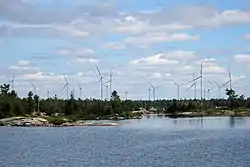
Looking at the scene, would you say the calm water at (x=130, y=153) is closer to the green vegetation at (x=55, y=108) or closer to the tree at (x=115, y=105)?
the green vegetation at (x=55, y=108)

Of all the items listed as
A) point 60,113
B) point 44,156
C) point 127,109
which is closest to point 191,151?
point 44,156

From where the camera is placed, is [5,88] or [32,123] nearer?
[32,123]

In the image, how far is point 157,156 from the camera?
54531mm

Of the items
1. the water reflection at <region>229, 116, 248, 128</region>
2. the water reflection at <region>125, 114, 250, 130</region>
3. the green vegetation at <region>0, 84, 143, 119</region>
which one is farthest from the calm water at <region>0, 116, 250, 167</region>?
the green vegetation at <region>0, 84, 143, 119</region>

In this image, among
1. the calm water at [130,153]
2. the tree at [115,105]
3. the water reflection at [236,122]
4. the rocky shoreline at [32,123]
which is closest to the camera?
the calm water at [130,153]

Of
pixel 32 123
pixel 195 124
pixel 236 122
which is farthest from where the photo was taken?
pixel 32 123

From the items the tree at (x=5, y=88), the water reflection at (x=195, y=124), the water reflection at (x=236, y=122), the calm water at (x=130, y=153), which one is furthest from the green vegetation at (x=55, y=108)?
the calm water at (x=130, y=153)

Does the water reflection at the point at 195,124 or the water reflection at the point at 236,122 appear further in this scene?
the water reflection at the point at 236,122

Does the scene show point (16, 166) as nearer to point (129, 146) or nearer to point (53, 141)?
point (129, 146)

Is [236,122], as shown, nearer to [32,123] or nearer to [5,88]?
[32,123]

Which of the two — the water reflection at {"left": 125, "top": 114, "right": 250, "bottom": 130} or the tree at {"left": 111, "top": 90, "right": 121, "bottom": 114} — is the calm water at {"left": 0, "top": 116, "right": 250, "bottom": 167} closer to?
the water reflection at {"left": 125, "top": 114, "right": 250, "bottom": 130}

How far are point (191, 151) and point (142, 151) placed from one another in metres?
5.73

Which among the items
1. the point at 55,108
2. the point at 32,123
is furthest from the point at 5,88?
the point at 32,123

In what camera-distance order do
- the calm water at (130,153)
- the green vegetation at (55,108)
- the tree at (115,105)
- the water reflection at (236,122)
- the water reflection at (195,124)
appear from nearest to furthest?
the calm water at (130,153) < the water reflection at (195,124) < the water reflection at (236,122) < the green vegetation at (55,108) < the tree at (115,105)
